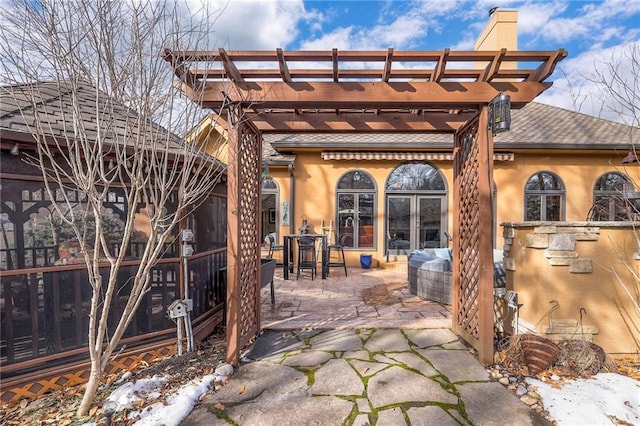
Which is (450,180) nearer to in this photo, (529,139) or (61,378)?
(529,139)

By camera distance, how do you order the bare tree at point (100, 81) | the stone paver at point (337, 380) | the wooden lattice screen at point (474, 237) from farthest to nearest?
the wooden lattice screen at point (474, 237) → the stone paver at point (337, 380) → the bare tree at point (100, 81)

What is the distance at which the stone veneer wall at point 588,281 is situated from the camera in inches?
129

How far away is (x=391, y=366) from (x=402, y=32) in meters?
5.66

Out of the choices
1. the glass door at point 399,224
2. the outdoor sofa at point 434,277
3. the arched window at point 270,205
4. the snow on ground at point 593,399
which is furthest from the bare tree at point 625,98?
the arched window at point 270,205

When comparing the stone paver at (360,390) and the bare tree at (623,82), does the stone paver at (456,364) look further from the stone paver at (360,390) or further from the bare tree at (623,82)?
the bare tree at (623,82)

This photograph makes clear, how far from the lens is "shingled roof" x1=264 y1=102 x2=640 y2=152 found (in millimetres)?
7730

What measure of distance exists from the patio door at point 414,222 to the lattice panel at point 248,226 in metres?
5.37

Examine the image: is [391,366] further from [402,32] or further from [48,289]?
[402,32]

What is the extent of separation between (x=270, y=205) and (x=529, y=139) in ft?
25.3

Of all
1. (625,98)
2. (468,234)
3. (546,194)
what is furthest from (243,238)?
(546,194)

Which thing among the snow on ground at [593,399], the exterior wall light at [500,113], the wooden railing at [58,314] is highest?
the exterior wall light at [500,113]

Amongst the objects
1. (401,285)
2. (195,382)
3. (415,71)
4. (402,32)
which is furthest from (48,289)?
(402,32)

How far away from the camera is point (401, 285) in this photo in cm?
636

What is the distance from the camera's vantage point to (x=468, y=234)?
357 centimetres
